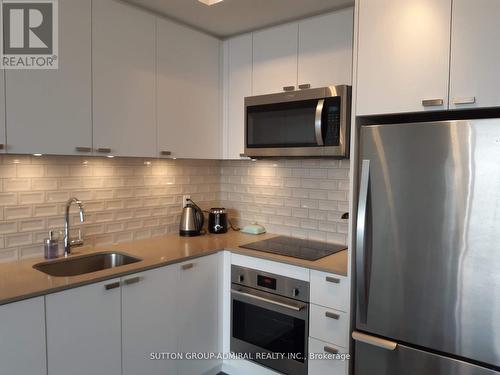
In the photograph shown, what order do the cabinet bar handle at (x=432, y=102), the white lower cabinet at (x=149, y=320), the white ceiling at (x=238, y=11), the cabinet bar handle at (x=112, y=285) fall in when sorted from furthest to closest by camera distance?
the white ceiling at (x=238, y=11) → the white lower cabinet at (x=149, y=320) → the cabinet bar handle at (x=112, y=285) → the cabinet bar handle at (x=432, y=102)

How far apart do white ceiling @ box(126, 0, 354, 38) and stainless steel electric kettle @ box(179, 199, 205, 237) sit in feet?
4.20

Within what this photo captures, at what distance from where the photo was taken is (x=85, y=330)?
186 cm

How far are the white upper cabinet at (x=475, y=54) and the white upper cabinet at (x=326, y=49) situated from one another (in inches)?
28.0

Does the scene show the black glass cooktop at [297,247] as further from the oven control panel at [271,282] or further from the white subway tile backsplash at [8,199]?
the white subway tile backsplash at [8,199]

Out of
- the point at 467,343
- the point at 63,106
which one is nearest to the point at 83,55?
the point at 63,106

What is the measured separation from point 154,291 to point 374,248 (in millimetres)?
1184

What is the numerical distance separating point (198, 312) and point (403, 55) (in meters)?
1.82

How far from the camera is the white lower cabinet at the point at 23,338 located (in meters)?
1.59

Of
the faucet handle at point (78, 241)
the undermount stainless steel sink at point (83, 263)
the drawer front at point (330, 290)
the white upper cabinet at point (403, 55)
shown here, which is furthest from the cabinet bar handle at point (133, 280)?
the white upper cabinet at point (403, 55)

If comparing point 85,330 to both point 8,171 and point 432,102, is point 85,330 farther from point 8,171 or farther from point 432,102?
point 432,102

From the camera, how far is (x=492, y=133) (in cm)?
153

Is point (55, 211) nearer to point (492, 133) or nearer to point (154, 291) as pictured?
point (154, 291)

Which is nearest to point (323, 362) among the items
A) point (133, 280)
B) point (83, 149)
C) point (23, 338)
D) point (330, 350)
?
point (330, 350)

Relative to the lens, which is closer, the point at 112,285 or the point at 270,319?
the point at 112,285
